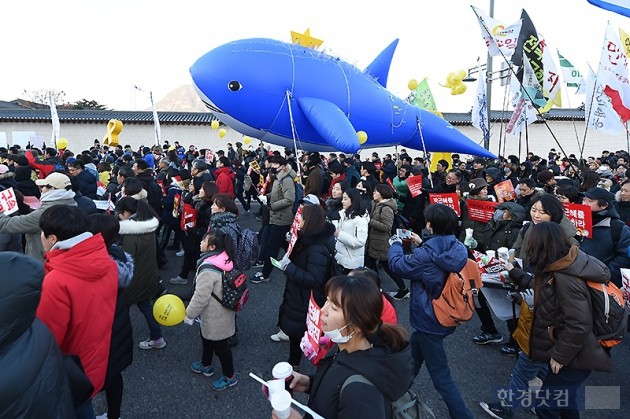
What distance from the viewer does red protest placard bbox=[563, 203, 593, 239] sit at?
3.55m

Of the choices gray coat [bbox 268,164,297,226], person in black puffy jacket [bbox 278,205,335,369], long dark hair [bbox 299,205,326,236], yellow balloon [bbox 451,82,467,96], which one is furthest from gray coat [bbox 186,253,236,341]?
yellow balloon [bbox 451,82,467,96]

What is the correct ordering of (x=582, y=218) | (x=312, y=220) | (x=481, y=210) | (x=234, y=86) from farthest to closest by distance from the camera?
1. (x=234, y=86)
2. (x=481, y=210)
3. (x=582, y=218)
4. (x=312, y=220)

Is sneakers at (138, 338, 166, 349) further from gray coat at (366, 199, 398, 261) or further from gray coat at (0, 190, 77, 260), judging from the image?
gray coat at (366, 199, 398, 261)

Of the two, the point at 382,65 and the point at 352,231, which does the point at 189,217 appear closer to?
the point at 352,231

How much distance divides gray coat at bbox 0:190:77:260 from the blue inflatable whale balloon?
3746mm

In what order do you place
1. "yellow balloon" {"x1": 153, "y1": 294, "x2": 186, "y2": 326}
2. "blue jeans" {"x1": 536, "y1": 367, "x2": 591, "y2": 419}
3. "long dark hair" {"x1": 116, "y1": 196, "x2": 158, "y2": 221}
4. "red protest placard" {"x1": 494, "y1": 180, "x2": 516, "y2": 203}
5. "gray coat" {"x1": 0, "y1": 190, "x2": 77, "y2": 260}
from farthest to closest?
"red protest placard" {"x1": 494, "y1": 180, "x2": 516, "y2": 203} < "long dark hair" {"x1": 116, "y1": 196, "x2": 158, "y2": 221} < "gray coat" {"x1": 0, "y1": 190, "x2": 77, "y2": 260} < "yellow balloon" {"x1": 153, "y1": 294, "x2": 186, "y2": 326} < "blue jeans" {"x1": 536, "y1": 367, "x2": 591, "y2": 419}

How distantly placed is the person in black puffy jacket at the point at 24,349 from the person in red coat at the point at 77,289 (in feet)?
1.76

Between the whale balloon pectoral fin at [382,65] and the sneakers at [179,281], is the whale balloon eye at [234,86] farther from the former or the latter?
→ the whale balloon pectoral fin at [382,65]

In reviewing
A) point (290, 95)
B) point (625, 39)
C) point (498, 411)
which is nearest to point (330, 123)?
point (290, 95)

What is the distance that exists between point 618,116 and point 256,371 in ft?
27.0

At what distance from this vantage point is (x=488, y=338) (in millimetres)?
4051

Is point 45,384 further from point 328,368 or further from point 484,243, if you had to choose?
point 484,243

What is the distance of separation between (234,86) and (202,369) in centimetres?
481

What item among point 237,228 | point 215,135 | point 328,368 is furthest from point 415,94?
point 215,135
